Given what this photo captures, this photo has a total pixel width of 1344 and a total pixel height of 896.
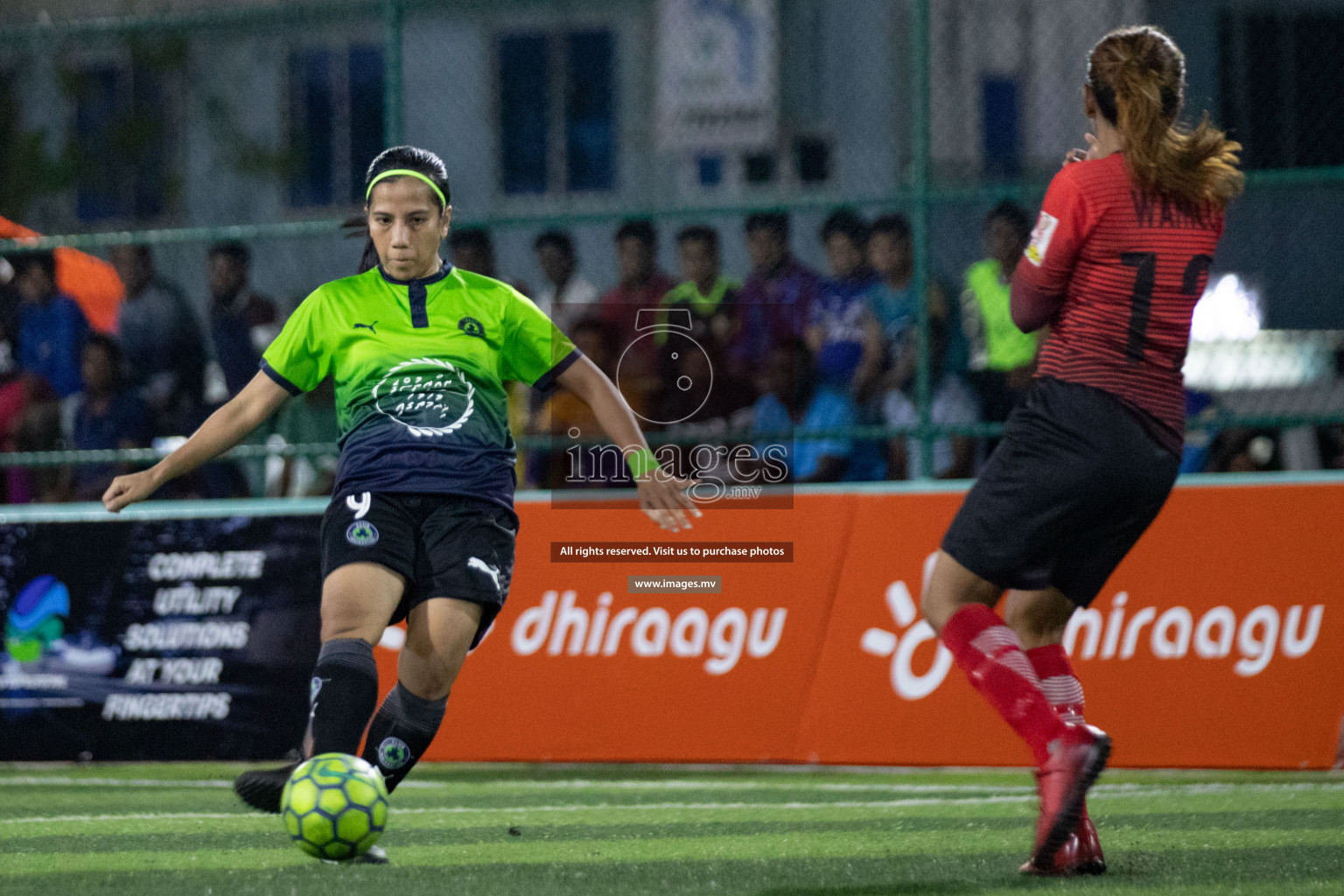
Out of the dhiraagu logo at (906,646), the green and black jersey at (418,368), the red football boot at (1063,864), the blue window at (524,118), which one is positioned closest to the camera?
the red football boot at (1063,864)

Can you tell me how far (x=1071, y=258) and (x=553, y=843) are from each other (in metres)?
2.31

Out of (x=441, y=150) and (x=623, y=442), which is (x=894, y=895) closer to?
(x=623, y=442)

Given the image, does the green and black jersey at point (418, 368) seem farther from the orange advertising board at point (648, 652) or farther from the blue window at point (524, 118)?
the blue window at point (524, 118)

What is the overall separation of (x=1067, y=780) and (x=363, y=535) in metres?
1.84

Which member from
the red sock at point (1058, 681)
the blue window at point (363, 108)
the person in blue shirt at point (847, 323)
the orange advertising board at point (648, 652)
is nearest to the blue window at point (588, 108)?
the blue window at point (363, 108)

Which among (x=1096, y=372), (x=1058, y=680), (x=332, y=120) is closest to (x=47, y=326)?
(x=1058, y=680)

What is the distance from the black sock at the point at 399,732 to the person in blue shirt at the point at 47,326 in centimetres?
485

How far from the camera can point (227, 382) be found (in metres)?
8.66

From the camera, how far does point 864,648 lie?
7.25 m

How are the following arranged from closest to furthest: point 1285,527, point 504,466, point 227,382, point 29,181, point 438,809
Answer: point 504,466, point 438,809, point 1285,527, point 227,382, point 29,181

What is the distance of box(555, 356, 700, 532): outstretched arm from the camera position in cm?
474

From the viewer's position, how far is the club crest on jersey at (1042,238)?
13.9ft

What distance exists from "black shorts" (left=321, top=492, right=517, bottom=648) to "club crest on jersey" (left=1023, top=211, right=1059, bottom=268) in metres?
1.55

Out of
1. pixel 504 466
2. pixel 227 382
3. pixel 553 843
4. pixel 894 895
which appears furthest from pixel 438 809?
pixel 227 382
